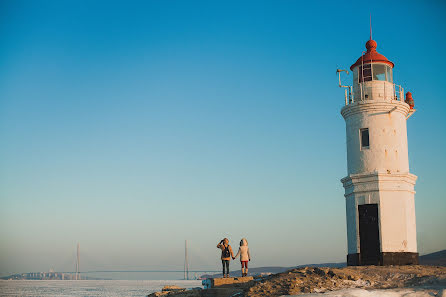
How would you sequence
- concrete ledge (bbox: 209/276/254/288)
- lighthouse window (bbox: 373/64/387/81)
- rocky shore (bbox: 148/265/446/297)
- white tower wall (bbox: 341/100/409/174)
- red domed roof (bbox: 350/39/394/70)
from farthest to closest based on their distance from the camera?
lighthouse window (bbox: 373/64/387/81) → red domed roof (bbox: 350/39/394/70) → white tower wall (bbox: 341/100/409/174) → concrete ledge (bbox: 209/276/254/288) → rocky shore (bbox: 148/265/446/297)

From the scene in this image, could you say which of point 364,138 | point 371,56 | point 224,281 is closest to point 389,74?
point 371,56

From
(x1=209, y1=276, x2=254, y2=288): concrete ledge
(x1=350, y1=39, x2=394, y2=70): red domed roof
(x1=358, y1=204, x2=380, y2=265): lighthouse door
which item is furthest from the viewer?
(x1=350, y1=39, x2=394, y2=70): red domed roof

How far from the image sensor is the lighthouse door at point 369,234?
23.7m

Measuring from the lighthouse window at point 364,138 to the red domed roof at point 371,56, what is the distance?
360cm

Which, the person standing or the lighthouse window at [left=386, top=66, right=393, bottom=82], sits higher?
the lighthouse window at [left=386, top=66, right=393, bottom=82]

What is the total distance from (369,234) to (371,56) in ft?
29.4

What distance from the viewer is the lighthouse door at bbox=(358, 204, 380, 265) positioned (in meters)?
23.7

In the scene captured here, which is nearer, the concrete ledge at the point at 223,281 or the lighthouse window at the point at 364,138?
the concrete ledge at the point at 223,281

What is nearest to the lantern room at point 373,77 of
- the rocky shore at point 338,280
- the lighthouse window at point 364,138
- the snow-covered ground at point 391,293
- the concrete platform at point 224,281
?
the lighthouse window at point 364,138

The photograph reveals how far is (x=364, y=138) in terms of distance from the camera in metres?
25.1

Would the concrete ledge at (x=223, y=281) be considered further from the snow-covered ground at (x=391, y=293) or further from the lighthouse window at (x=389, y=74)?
the lighthouse window at (x=389, y=74)

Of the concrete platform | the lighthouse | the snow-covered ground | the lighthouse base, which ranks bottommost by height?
the concrete platform

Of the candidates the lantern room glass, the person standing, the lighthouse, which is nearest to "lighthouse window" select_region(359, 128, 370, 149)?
the lighthouse

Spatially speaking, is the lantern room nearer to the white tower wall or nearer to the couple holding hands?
the white tower wall
